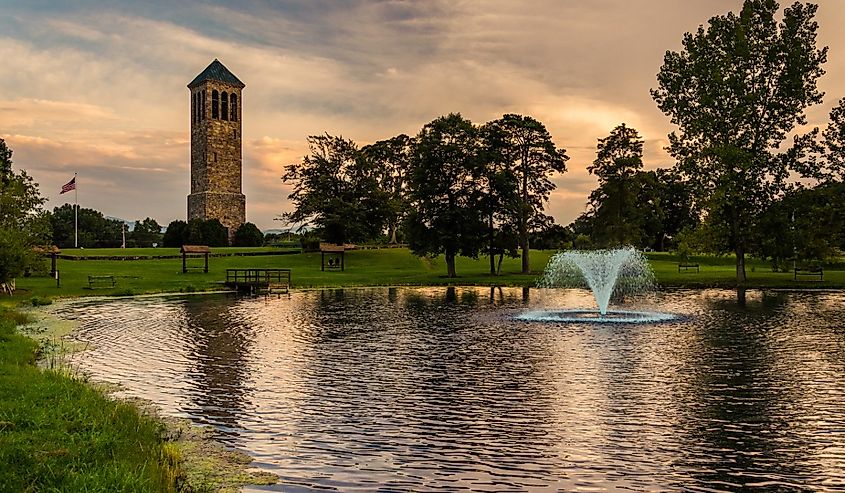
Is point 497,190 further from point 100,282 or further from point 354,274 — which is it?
point 100,282

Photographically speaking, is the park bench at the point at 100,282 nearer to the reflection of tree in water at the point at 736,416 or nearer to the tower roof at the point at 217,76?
the reflection of tree in water at the point at 736,416

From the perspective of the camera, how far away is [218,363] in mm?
20391

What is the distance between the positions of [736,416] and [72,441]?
1200 centimetres

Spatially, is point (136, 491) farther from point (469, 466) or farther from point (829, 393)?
point (829, 393)

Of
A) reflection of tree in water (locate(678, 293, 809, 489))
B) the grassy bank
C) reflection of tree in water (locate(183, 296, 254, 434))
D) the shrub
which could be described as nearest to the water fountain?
reflection of tree in water (locate(678, 293, 809, 489))

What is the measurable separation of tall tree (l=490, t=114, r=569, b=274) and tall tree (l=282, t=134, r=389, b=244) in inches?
1036

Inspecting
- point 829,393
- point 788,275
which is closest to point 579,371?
point 829,393

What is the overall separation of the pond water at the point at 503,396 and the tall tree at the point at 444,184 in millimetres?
33564

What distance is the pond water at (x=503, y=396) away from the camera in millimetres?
10680

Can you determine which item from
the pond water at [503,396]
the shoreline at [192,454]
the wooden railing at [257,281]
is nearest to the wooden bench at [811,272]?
the pond water at [503,396]

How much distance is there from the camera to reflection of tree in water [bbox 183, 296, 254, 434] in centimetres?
1452

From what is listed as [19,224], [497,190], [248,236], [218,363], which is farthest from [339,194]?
[218,363]

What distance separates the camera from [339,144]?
95.9 metres

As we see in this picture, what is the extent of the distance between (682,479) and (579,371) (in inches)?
338
